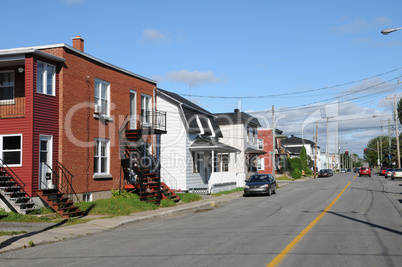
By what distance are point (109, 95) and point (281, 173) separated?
50413 millimetres

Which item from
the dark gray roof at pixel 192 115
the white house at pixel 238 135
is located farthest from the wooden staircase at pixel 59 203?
the white house at pixel 238 135

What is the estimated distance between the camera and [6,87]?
18484 millimetres

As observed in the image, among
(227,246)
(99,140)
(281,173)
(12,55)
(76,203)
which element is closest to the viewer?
(227,246)

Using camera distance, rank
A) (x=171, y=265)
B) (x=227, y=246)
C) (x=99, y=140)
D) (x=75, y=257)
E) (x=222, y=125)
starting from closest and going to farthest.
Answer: (x=171, y=265) < (x=75, y=257) < (x=227, y=246) < (x=99, y=140) < (x=222, y=125)

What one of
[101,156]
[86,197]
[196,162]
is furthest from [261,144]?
[86,197]

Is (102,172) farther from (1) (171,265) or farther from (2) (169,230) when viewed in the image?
(1) (171,265)

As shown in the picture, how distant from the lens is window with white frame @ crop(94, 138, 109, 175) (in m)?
20.8

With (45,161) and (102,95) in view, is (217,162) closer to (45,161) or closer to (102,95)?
(102,95)

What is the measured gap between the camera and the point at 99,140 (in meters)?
21.0

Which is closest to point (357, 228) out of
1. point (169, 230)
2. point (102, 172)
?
point (169, 230)

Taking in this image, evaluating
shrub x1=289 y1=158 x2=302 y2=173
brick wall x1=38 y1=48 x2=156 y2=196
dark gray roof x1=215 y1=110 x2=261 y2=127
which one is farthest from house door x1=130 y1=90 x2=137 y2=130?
shrub x1=289 y1=158 x2=302 y2=173

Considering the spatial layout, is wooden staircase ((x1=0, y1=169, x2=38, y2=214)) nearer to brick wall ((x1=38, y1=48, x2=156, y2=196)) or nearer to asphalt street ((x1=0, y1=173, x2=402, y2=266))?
brick wall ((x1=38, y1=48, x2=156, y2=196))

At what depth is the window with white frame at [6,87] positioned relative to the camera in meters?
18.3

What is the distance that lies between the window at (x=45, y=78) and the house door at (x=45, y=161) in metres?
2.06
